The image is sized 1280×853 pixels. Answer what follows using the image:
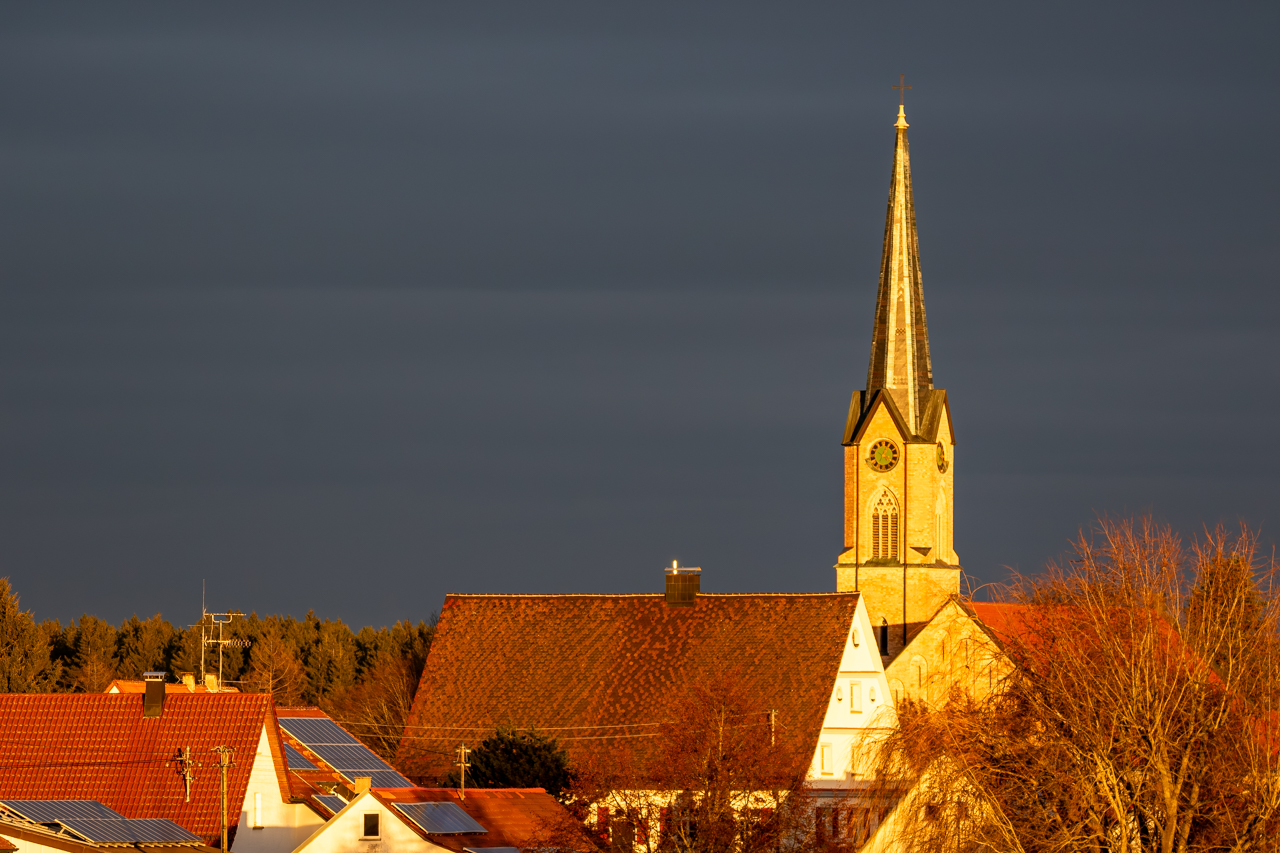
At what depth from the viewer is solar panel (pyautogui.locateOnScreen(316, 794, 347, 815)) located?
51750mm

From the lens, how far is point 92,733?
53500mm

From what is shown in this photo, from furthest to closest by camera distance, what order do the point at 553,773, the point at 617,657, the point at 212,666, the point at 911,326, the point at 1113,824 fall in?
the point at 212,666, the point at 911,326, the point at 617,657, the point at 553,773, the point at 1113,824

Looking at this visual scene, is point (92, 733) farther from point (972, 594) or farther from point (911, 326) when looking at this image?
point (911, 326)

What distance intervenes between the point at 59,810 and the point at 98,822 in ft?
4.02

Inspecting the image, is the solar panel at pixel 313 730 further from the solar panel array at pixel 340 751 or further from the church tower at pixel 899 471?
the church tower at pixel 899 471

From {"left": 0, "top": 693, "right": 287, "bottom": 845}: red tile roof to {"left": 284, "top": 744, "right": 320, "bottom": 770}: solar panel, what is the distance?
16.6 ft

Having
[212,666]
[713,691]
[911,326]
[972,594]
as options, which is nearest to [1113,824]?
[972,594]

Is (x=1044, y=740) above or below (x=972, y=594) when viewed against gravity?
Result: below

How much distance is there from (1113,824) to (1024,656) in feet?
10.2

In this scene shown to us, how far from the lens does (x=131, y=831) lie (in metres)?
44.8

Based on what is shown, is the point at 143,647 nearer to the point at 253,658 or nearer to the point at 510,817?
the point at 253,658

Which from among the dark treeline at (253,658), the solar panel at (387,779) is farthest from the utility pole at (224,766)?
the dark treeline at (253,658)

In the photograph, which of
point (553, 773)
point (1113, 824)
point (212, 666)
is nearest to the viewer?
point (1113, 824)

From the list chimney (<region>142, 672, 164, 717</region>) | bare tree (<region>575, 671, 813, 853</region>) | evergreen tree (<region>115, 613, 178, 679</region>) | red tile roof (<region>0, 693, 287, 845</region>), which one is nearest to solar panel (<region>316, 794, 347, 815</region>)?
red tile roof (<region>0, 693, 287, 845</region>)
